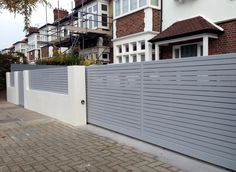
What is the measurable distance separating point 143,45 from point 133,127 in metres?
8.03

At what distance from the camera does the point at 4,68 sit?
20359mm

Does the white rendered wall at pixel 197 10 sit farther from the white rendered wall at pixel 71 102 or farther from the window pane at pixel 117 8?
the white rendered wall at pixel 71 102

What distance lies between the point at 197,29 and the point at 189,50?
1503 millimetres

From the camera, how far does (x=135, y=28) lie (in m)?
13.4

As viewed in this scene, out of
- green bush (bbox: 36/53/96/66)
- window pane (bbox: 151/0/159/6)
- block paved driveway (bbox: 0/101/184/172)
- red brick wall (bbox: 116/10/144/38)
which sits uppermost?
window pane (bbox: 151/0/159/6)

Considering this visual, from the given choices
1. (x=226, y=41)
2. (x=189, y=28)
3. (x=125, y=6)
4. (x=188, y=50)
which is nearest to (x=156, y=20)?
(x=125, y=6)

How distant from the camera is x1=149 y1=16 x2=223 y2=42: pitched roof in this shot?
990 centimetres

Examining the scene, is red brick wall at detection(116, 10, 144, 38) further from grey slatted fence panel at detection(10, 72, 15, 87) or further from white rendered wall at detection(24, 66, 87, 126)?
grey slatted fence panel at detection(10, 72, 15, 87)

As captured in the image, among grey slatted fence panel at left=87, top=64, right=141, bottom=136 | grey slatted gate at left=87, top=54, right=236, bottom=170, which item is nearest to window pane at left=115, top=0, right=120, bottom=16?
grey slatted fence panel at left=87, top=64, right=141, bottom=136

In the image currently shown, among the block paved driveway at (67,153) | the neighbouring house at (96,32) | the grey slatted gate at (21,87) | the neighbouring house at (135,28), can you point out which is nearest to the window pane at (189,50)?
the neighbouring house at (135,28)

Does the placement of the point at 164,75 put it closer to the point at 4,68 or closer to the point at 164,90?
the point at 164,90

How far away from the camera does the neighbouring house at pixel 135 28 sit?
12727 mm

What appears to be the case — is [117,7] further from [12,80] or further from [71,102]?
[71,102]

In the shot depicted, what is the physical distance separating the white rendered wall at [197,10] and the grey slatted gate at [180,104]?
5.81 meters
